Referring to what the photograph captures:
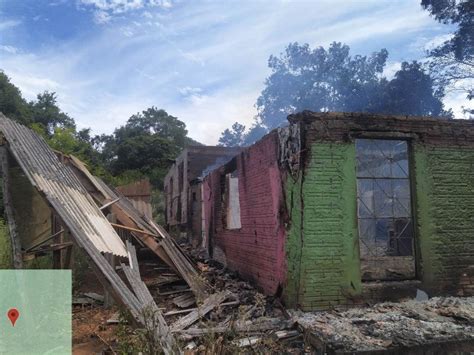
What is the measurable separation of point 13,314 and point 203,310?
9.22 feet

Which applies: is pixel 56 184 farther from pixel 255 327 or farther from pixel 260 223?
pixel 260 223

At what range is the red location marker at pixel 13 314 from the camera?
5.05 metres

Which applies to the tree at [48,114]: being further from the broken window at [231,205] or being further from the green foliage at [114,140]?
the broken window at [231,205]

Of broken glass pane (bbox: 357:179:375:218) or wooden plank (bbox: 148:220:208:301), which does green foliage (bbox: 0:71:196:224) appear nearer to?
broken glass pane (bbox: 357:179:375:218)

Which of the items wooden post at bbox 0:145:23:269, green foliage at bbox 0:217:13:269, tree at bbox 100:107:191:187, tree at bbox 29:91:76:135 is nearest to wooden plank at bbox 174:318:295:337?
wooden post at bbox 0:145:23:269

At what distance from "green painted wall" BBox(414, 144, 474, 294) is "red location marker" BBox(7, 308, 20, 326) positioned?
6.33m

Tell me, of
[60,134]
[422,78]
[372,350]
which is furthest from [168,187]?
[372,350]

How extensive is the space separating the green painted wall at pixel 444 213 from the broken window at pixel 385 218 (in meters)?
0.31

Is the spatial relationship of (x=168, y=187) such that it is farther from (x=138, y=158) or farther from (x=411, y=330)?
(x=411, y=330)

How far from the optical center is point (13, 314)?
16.9 feet

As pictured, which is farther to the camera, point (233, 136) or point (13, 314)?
point (233, 136)

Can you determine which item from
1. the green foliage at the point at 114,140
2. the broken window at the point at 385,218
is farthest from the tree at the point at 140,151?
the broken window at the point at 385,218

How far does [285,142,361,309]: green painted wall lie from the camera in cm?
618
